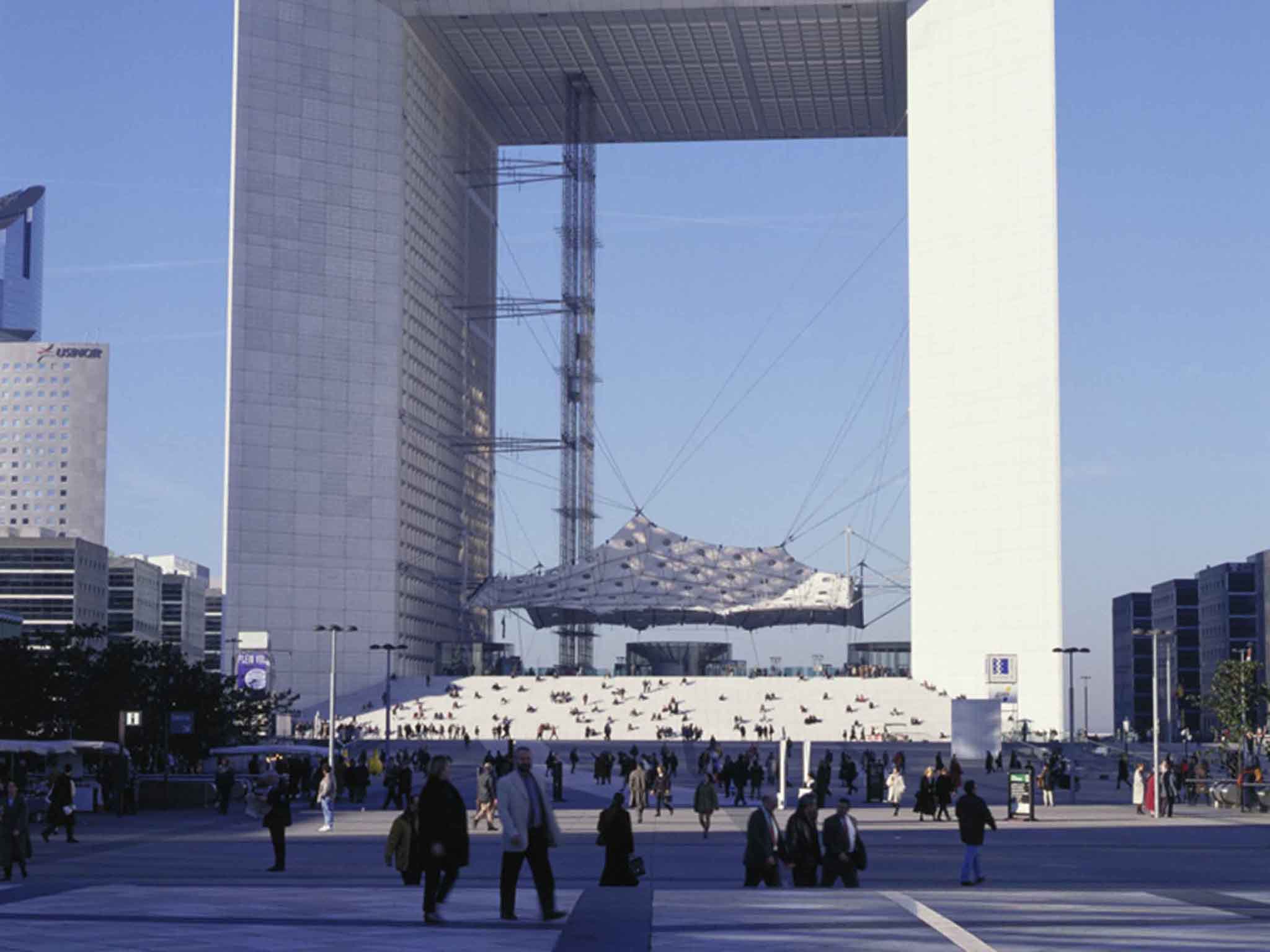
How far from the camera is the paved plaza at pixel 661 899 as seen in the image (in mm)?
17297

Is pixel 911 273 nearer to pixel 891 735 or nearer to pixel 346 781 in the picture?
pixel 891 735

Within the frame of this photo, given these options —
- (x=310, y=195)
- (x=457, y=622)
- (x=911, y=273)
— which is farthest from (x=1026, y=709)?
Result: (x=310, y=195)

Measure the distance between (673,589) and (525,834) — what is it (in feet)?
339

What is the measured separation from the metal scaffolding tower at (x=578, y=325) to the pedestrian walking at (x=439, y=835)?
99615 millimetres

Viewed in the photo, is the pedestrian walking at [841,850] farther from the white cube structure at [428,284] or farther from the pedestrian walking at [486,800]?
the white cube structure at [428,284]

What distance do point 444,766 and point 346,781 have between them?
33389mm

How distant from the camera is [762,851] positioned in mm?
23828

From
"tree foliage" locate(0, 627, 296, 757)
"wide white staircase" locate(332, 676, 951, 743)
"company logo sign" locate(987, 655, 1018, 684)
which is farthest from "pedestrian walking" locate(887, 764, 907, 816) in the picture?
"wide white staircase" locate(332, 676, 951, 743)

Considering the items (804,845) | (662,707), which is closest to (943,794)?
(804,845)

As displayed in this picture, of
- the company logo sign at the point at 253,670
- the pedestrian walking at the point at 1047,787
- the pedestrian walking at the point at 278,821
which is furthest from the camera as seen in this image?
the company logo sign at the point at 253,670

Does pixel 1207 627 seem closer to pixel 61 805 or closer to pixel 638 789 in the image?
pixel 638 789

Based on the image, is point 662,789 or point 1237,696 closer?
point 662,789

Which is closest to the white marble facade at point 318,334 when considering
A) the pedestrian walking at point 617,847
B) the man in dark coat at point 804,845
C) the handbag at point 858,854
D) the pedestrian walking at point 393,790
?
the pedestrian walking at point 393,790

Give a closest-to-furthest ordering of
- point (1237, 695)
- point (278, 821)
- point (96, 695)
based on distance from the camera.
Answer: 1. point (278, 821)
2. point (96, 695)
3. point (1237, 695)
